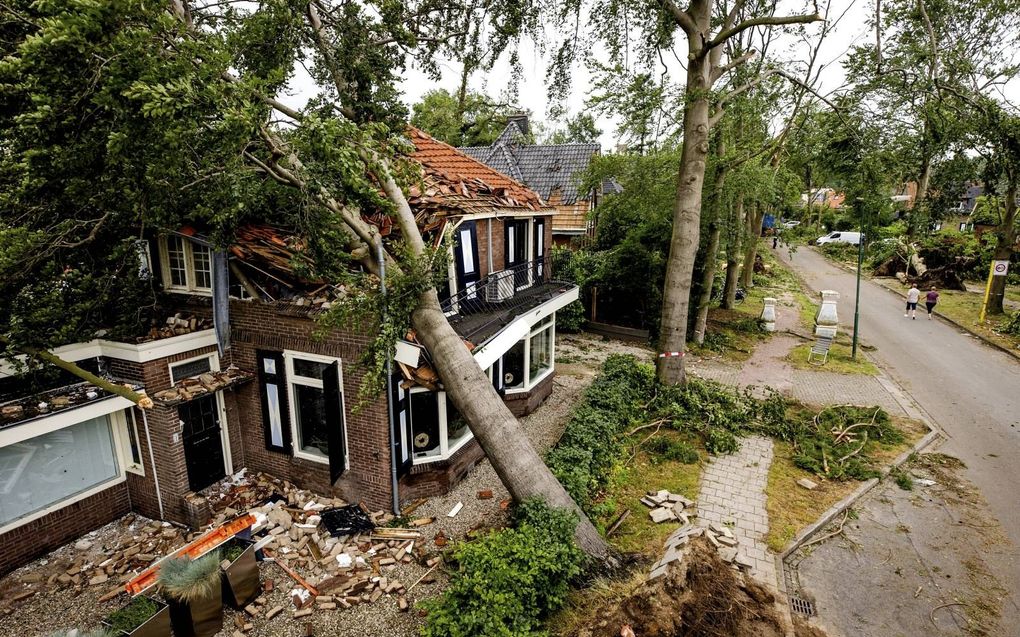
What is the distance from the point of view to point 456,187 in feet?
32.3

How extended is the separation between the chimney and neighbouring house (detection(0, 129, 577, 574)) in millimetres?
24190

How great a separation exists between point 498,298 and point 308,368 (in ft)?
13.7

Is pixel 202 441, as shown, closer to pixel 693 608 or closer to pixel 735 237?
pixel 693 608

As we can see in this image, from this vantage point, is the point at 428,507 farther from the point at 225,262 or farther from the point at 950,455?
the point at 950,455

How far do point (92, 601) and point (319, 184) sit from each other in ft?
20.8

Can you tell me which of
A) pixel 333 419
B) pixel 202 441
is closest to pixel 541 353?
pixel 333 419

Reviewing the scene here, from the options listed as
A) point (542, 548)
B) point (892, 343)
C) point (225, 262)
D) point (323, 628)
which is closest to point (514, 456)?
point (542, 548)

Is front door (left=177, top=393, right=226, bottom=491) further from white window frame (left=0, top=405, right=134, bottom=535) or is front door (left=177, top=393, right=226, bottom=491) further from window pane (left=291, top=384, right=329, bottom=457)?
window pane (left=291, top=384, right=329, bottom=457)

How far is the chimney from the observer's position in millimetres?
31516

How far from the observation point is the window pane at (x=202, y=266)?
8453 mm

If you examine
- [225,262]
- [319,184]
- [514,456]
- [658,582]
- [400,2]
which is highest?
[400,2]

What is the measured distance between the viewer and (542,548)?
5953 millimetres

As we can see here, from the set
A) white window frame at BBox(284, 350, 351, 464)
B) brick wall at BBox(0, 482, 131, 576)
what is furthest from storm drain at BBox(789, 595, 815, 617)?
brick wall at BBox(0, 482, 131, 576)

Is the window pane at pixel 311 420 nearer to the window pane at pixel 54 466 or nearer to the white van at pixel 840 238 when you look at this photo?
the window pane at pixel 54 466
